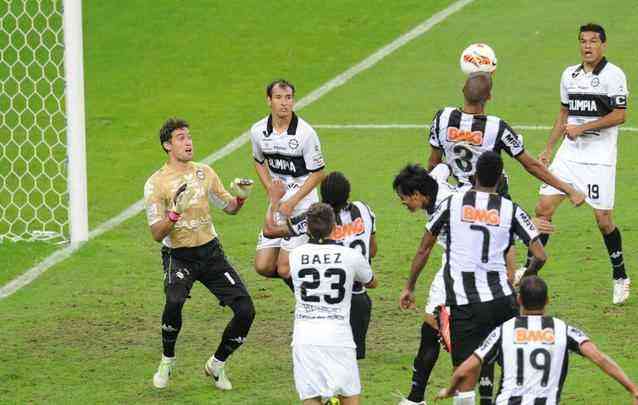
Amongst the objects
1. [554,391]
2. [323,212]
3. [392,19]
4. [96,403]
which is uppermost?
[392,19]

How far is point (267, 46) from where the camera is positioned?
79.7 ft

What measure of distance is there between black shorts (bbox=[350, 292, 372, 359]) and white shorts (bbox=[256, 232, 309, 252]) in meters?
1.47

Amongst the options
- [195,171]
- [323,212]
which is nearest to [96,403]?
[195,171]

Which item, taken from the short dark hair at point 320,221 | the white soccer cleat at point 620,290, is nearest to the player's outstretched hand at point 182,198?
the short dark hair at point 320,221

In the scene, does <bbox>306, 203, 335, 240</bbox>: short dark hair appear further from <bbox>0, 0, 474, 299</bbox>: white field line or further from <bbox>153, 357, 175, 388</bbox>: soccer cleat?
<bbox>0, 0, 474, 299</bbox>: white field line

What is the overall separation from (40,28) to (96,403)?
13.8 m

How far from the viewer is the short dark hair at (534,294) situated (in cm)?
811

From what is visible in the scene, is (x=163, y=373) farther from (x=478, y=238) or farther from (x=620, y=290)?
(x=620, y=290)

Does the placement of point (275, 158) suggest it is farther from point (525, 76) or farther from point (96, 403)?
point (525, 76)

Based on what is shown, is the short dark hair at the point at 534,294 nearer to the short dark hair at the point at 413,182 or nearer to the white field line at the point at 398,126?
the short dark hair at the point at 413,182

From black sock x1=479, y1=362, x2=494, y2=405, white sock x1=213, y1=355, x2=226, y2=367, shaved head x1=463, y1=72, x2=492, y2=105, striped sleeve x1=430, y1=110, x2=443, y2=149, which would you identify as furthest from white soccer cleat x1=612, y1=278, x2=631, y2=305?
white sock x1=213, y1=355, x2=226, y2=367

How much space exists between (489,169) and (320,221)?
123cm

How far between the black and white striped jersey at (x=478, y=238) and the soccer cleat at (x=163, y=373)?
285cm

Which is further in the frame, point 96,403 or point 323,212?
point 96,403
